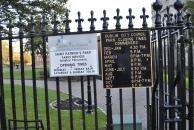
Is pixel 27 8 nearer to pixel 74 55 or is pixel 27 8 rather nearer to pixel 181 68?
pixel 74 55

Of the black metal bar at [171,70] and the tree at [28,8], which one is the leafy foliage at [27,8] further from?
the black metal bar at [171,70]

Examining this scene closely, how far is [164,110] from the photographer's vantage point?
6.74 meters

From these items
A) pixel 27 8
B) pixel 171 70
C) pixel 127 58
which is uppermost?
pixel 27 8

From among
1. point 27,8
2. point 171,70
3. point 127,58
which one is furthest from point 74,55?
point 27,8

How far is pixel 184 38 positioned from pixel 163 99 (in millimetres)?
896

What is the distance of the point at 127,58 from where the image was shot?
681 centimetres

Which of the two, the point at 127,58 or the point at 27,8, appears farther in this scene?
the point at 27,8

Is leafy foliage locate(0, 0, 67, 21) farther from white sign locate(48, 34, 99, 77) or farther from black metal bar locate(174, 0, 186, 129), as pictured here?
black metal bar locate(174, 0, 186, 129)

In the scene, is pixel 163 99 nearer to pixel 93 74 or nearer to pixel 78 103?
pixel 93 74

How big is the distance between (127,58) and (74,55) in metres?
0.73

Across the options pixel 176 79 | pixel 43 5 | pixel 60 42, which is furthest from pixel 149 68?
pixel 43 5

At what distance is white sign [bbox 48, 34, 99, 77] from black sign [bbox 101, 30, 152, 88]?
156 millimetres

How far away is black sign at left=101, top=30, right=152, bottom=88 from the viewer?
6.79 meters

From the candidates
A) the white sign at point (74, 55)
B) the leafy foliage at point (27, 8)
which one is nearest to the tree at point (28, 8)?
the leafy foliage at point (27, 8)
